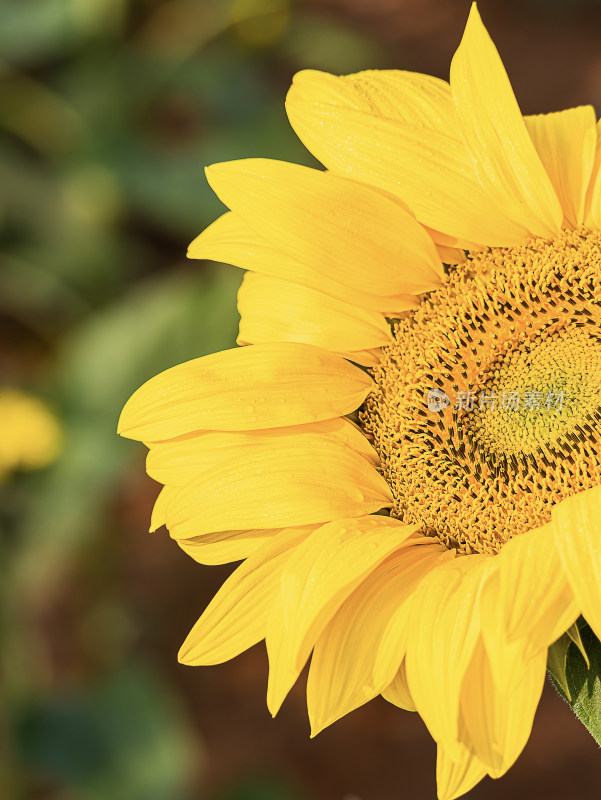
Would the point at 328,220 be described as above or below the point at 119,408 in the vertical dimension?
above

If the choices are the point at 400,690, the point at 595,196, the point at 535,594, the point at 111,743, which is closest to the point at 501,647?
the point at 535,594

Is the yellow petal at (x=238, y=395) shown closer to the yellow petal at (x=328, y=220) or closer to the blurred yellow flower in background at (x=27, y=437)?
the yellow petal at (x=328, y=220)

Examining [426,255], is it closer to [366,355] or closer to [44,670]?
[366,355]

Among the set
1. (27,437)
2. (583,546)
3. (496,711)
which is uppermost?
(583,546)

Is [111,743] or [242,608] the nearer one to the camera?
[242,608]

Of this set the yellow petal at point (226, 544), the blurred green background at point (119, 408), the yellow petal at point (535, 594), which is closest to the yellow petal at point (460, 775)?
the yellow petal at point (535, 594)

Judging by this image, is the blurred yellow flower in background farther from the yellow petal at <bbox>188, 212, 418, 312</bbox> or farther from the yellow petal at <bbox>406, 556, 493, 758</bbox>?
the yellow petal at <bbox>406, 556, 493, 758</bbox>

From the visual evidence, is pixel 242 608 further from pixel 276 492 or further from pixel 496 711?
pixel 496 711
